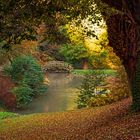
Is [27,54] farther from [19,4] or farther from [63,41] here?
[19,4]

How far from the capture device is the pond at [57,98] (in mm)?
33219

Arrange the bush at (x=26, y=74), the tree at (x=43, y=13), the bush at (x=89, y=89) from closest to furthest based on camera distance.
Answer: the tree at (x=43, y=13) < the bush at (x=89, y=89) < the bush at (x=26, y=74)

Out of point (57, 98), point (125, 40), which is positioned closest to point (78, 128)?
point (125, 40)

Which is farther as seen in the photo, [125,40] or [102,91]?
[102,91]

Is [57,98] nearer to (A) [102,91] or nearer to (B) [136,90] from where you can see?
(A) [102,91]

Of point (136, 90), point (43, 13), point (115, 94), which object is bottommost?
point (115, 94)

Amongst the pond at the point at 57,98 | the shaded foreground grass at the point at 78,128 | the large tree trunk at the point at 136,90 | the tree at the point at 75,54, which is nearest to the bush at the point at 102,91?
the pond at the point at 57,98

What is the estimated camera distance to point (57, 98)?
123ft

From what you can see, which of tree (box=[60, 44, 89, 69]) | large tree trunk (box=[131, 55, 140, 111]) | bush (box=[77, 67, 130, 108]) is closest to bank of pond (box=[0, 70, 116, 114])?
bush (box=[77, 67, 130, 108])

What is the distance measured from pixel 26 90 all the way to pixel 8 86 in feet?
4.87

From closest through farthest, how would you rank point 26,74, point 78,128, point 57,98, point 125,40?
point 78,128 → point 125,40 → point 57,98 → point 26,74

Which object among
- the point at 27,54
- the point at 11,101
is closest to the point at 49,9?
the point at 11,101

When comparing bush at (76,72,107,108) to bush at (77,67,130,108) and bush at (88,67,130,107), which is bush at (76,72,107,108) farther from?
bush at (88,67,130,107)

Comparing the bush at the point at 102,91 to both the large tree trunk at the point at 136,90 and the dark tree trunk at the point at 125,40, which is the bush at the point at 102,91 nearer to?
the dark tree trunk at the point at 125,40
